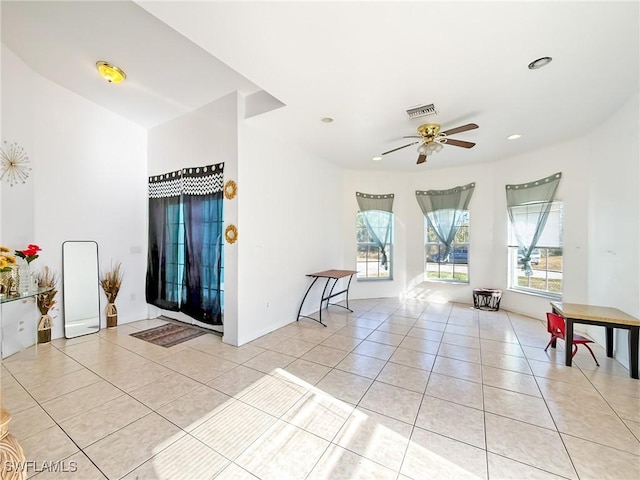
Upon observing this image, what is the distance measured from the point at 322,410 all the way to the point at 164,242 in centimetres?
361

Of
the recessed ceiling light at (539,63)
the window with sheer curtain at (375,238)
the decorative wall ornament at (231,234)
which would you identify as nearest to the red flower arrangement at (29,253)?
the decorative wall ornament at (231,234)

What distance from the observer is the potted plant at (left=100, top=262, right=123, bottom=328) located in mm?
4086

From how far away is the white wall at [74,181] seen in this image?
3.18 metres

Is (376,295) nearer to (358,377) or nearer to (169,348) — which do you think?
(358,377)

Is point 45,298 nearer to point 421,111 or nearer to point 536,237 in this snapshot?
point 421,111

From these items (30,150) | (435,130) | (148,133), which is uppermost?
(148,133)

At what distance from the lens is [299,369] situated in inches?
113

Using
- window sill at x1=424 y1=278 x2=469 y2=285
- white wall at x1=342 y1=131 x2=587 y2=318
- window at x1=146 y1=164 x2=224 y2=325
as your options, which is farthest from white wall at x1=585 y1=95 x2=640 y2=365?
window at x1=146 y1=164 x2=224 y2=325

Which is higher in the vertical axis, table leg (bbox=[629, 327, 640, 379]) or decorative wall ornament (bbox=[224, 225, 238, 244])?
decorative wall ornament (bbox=[224, 225, 238, 244])

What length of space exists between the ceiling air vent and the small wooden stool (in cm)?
382

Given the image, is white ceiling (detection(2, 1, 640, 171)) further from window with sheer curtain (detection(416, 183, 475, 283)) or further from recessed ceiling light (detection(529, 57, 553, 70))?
window with sheer curtain (detection(416, 183, 475, 283))

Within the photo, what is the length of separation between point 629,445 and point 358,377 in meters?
1.96

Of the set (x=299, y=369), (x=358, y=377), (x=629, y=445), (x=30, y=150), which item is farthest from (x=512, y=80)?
(x=30, y=150)

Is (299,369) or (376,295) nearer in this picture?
(299,369)
